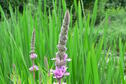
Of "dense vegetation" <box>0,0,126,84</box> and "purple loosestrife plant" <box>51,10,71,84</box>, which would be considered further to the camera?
"dense vegetation" <box>0,0,126,84</box>

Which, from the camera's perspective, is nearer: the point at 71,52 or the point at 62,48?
the point at 62,48

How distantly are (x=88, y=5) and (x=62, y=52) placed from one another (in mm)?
8153

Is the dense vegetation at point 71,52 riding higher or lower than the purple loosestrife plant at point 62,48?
lower

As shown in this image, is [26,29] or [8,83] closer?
[8,83]

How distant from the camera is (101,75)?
→ 1129mm

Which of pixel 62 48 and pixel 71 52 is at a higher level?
pixel 62 48

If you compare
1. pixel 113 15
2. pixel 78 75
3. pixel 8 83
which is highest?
pixel 78 75

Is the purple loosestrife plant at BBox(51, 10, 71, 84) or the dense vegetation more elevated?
the purple loosestrife plant at BBox(51, 10, 71, 84)

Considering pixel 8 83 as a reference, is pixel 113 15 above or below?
below

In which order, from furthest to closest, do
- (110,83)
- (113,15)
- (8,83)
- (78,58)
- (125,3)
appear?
(125,3)
(113,15)
(8,83)
(78,58)
(110,83)

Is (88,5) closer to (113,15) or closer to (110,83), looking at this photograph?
(113,15)

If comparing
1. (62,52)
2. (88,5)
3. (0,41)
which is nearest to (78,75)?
(62,52)

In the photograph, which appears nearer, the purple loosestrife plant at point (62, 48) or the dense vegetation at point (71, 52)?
the purple loosestrife plant at point (62, 48)

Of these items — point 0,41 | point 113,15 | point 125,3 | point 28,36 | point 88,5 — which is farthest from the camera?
point 125,3
